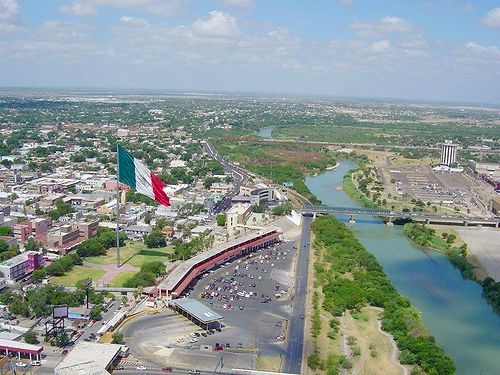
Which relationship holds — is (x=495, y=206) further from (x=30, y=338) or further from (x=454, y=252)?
(x=30, y=338)

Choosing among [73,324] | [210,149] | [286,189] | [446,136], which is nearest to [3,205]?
[73,324]

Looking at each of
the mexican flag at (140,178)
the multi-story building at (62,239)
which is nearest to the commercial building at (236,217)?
the multi-story building at (62,239)

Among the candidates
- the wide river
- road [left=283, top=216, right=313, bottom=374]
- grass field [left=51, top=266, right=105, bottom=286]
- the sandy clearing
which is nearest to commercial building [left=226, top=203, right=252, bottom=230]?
road [left=283, top=216, right=313, bottom=374]

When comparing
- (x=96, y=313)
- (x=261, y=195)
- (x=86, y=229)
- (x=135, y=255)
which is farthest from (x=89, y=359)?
(x=261, y=195)

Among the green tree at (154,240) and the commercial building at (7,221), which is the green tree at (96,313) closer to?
the green tree at (154,240)

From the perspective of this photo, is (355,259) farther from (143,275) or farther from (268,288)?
(143,275)

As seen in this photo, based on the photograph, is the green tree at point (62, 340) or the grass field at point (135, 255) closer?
the green tree at point (62, 340)

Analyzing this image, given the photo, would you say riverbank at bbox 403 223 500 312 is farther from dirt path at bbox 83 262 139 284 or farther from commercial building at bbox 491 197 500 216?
dirt path at bbox 83 262 139 284
